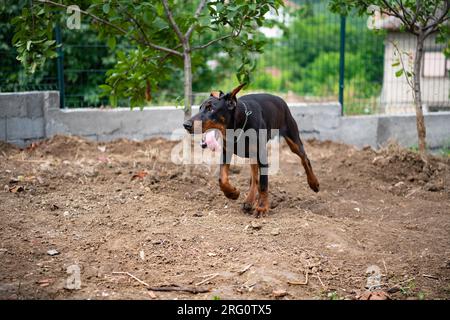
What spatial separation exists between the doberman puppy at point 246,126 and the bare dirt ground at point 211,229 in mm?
279

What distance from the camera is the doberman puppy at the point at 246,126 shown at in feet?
21.7

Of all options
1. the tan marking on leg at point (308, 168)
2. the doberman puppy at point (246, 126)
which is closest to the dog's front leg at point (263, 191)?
the doberman puppy at point (246, 126)

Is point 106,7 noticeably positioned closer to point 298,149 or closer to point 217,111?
point 217,111

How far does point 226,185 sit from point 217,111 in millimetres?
827

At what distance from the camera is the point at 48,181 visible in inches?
299

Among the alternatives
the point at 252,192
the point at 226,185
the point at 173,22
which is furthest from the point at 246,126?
the point at 173,22

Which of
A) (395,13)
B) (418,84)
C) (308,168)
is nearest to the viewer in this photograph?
(308,168)

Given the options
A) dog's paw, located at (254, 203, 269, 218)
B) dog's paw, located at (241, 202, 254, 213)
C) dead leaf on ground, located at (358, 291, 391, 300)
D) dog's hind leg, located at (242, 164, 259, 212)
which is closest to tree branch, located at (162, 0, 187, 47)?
dog's hind leg, located at (242, 164, 259, 212)

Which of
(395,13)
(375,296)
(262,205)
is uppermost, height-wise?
(395,13)

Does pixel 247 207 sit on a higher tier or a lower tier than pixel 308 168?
lower

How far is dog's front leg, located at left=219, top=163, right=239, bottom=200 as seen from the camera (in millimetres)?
6797

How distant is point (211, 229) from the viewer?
6285mm

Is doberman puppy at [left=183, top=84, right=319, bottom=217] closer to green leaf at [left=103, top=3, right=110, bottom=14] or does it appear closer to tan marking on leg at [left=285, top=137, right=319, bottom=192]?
tan marking on leg at [left=285, top=137, right=319, bottom=192]
